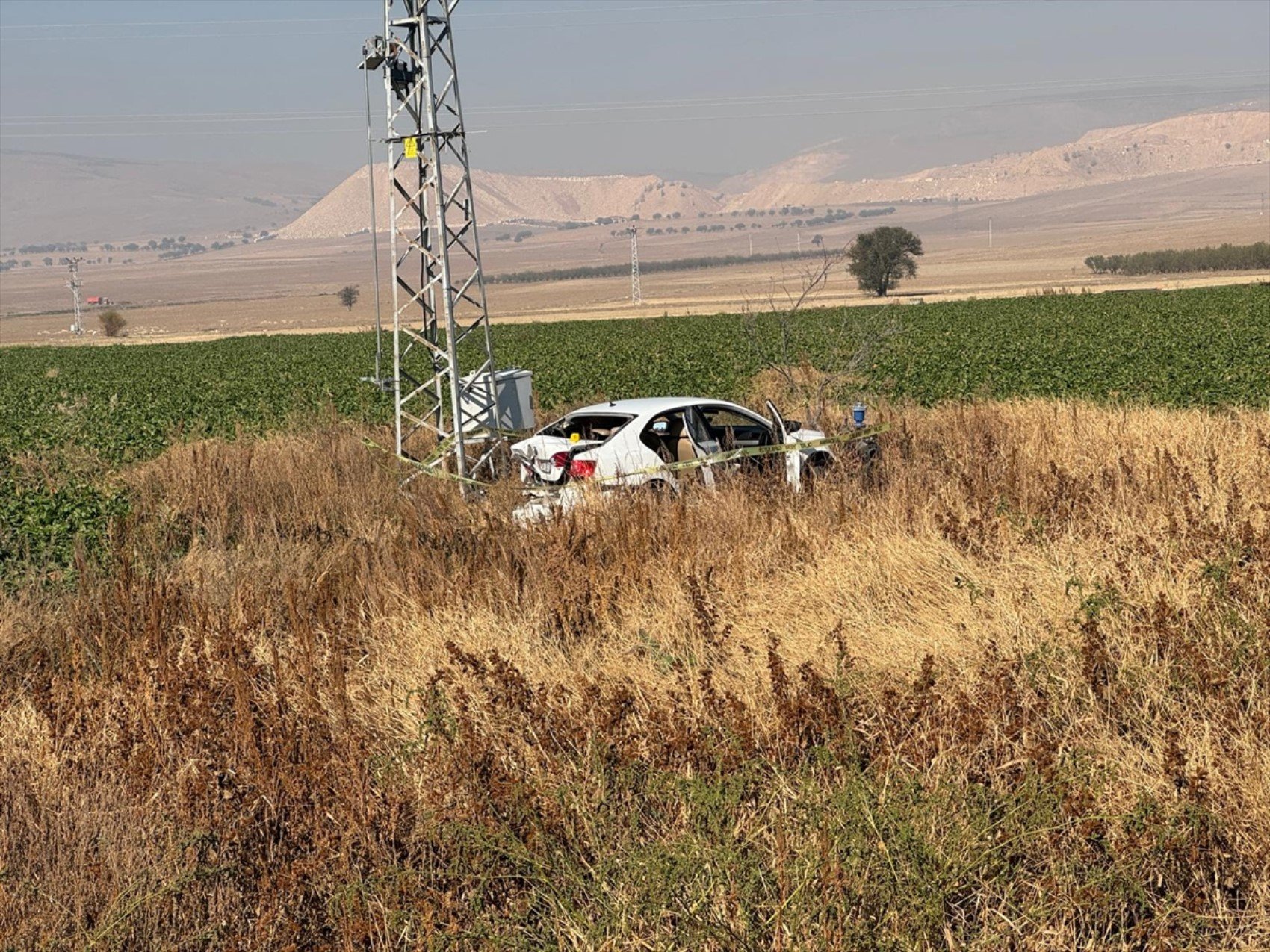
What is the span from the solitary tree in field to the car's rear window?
81.9 meters

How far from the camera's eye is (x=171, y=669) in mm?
7422

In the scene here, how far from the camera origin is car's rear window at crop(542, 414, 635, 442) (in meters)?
13.6

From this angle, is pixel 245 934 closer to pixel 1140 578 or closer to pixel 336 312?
pixel 1140 578

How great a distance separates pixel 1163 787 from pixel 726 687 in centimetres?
224

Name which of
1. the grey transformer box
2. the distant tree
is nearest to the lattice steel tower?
the grey transformer box

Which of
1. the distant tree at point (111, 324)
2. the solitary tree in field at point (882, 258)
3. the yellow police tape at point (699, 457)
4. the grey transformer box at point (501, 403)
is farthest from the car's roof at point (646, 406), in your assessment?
the distant tree at point (111, 324)

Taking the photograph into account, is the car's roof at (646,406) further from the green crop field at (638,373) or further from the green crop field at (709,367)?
the green crop field at (638,373)

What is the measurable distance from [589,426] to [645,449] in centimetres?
107

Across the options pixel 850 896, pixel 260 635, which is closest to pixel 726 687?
pixel 850 896

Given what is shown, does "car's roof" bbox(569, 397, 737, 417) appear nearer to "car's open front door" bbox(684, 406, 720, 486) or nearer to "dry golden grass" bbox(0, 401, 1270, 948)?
"car's open front door" bbox(684, 406, 720, 486)

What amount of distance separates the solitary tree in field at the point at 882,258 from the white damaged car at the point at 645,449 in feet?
267

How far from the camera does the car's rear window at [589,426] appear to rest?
13570 millimetres

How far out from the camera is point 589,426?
13844mm

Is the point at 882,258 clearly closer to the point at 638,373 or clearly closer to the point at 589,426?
the point at 638,373
